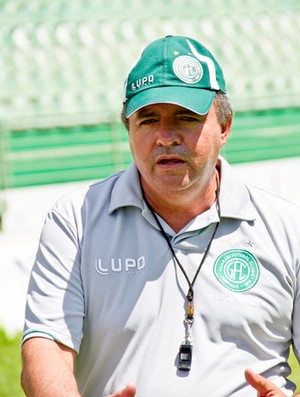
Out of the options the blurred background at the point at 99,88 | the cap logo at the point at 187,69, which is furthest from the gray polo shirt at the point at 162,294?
the blurred background at the point at 99,88

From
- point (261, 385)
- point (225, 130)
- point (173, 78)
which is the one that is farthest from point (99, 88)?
point (261, 385)

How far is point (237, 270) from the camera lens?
265 centimetres

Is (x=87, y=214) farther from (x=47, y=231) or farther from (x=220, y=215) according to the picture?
(x=220, y=215)

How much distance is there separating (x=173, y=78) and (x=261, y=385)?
796mm

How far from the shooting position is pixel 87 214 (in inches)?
107

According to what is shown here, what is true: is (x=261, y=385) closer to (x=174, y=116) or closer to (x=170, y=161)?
(x=170, y=161)

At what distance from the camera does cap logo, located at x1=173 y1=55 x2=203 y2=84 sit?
2.63 meters

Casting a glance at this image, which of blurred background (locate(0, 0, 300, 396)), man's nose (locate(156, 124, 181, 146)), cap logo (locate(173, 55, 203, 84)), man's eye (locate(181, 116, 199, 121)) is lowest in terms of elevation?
man's nose (locate(156, 124, 181, 146))

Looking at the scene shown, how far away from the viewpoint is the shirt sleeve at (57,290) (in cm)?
259

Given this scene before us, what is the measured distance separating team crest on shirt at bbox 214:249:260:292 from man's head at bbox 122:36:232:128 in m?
0.37

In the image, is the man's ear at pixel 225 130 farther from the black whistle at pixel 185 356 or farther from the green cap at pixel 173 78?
the black whistle at pixel 185 356

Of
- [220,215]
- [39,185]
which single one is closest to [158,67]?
[220,215]

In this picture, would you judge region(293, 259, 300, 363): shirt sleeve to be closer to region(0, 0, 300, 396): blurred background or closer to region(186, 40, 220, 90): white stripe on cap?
region(186, 40, 220, 90): white stripe on cap

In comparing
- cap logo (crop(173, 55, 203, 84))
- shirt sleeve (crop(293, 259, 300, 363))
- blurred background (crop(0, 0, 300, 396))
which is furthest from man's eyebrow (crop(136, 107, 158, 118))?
blurred background (crop(0, 0, 300, 396))
